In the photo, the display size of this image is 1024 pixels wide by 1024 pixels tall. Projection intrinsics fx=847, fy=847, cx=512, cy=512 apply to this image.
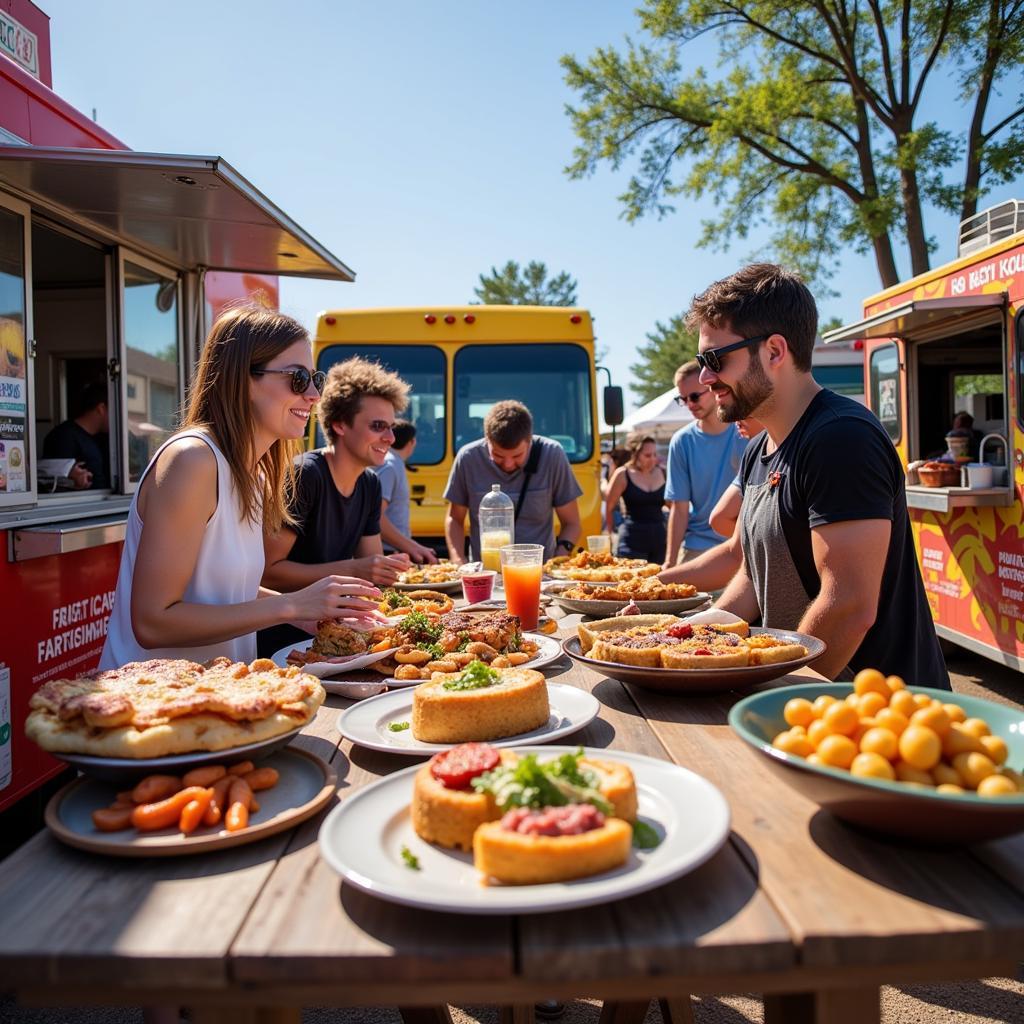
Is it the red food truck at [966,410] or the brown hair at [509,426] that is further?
the red food truck at [966,410]

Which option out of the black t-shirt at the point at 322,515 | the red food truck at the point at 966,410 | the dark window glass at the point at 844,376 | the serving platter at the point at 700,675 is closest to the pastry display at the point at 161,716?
the serving platter at the point at 700,675

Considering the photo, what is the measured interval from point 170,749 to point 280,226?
3996 mm

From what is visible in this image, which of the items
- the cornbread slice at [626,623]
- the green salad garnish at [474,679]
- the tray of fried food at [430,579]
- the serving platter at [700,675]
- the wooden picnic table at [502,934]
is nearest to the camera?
the wooden picnic table at [502,934]

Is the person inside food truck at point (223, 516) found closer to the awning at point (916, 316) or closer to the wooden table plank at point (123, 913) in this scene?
the wooden table plank at point (123, 913)

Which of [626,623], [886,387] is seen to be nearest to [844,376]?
[886,387]

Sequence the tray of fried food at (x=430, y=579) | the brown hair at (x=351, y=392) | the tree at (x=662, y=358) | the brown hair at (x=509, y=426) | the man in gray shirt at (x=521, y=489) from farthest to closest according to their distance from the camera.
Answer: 1. the tree at (x=662, y=358)
2. the man in gray shirt at (x=521, y=489)
3. the brown hair at (x=509, y=426)
4. the brown hair at (x=351, y=392)
5. the tray of fried food at (x=430, y=579)

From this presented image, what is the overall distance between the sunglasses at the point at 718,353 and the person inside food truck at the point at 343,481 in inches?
63.4

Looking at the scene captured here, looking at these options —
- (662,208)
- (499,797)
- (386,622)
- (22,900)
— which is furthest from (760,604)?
(662,208)

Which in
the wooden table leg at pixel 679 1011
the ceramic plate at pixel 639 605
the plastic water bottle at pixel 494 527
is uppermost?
the plastic water bottle at pixel 494 527

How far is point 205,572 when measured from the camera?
98.0 inches

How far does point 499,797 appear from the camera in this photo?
46.5 inches

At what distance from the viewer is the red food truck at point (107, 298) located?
147 inches

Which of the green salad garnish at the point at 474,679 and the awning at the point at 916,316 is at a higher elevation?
the awning at the point at 916,316

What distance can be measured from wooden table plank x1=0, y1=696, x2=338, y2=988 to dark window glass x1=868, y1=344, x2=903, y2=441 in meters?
8.20
